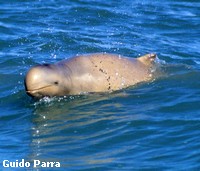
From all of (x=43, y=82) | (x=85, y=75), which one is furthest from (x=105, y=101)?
(x=43, y=82)

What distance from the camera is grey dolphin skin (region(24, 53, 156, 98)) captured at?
13.7 m

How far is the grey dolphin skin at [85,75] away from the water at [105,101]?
194 millimetres


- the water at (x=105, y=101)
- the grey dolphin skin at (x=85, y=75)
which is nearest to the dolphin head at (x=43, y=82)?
the grey dolphin skin at (x=85, y=75)

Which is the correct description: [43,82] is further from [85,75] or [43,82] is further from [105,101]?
[105,101]

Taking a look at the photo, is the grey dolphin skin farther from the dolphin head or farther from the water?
the water

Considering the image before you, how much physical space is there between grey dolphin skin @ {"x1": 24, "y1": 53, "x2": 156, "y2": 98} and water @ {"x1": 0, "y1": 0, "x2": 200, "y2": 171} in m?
0.19

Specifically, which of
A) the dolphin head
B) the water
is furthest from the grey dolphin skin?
the water

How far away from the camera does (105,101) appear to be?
13945 mm

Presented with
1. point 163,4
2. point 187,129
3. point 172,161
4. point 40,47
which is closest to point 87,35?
point 40,47

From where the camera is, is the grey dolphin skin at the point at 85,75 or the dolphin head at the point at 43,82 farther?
the grey dolphin skin at the point at 85,75

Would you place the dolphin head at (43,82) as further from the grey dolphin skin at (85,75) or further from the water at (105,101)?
the water at (105,101)

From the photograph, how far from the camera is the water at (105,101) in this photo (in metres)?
11.4

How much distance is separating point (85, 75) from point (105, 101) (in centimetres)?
74

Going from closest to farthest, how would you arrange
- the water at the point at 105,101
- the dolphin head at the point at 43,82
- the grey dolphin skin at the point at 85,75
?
the water at the point at 105,101 < the dolphin head at the point at 43,82 < the grey dolphin skin at the point at 85,75
